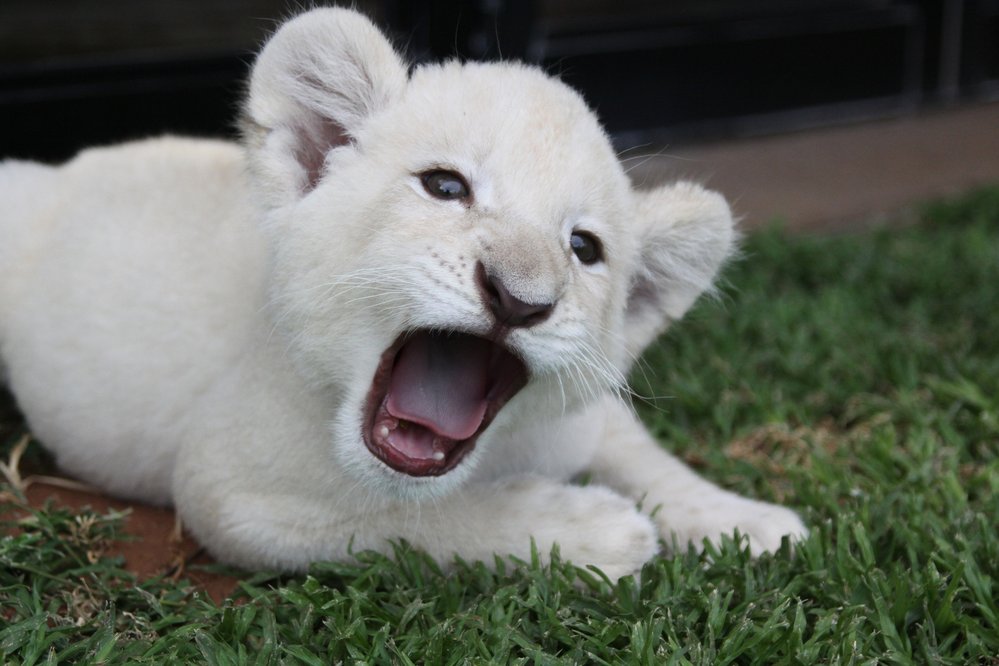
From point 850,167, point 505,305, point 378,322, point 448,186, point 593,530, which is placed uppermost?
point 448,186

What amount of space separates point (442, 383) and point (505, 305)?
1.27ft

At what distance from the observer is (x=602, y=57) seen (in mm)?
9219

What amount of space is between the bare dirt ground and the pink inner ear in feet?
11.8

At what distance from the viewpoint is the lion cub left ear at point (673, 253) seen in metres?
3.39

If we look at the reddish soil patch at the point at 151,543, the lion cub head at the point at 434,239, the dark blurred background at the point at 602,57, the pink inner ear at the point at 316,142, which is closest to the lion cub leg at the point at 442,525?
the reddish soil patch at the point at 151,543

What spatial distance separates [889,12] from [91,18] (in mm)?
7000

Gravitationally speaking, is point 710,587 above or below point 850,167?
above

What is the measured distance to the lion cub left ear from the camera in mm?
3391

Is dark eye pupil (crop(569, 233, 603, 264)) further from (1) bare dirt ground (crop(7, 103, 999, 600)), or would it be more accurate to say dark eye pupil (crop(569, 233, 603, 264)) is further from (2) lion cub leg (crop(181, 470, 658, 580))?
(1) bare dirt ground (crop(7, 103, 999, 600))

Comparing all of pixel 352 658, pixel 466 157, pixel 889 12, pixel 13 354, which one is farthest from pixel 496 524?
pixel 889 12

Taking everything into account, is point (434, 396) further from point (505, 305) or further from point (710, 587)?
point (710, 587)

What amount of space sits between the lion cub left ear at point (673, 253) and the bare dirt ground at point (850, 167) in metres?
3.20

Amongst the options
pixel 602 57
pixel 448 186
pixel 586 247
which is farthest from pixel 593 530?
pixel 602 57

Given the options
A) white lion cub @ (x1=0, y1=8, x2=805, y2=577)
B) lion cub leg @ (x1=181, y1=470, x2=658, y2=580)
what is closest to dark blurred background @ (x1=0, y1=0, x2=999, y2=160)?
white lion cub @ (x1=0, y1=8, x2=805, y2=577)
